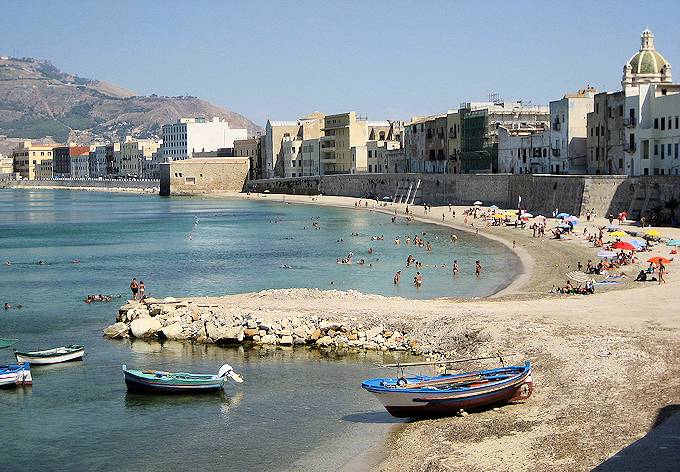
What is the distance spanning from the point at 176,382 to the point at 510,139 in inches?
2965

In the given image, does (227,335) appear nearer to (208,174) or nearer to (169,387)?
(169,387)

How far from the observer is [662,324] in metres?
32.1

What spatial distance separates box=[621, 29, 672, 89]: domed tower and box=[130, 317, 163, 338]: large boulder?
53162mm

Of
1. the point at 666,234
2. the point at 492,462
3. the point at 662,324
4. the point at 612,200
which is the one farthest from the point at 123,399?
the point at 612,200

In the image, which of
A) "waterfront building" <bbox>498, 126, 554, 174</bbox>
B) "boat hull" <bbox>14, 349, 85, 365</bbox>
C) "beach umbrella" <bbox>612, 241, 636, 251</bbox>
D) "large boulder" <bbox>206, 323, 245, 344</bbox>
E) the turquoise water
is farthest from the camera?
"waterfront building" <bbox>498, 126, 554, 174</bbox>

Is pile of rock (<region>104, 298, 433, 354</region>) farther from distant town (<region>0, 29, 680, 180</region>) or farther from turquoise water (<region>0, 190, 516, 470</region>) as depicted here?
distant town (<region>0, 29, 680, 180</region>)

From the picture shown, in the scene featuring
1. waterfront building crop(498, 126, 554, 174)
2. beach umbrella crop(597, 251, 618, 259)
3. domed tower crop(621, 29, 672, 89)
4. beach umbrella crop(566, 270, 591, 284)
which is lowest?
beach umbrella crop(566, 270, 591, 284)

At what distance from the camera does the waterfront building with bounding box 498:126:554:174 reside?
9306cm

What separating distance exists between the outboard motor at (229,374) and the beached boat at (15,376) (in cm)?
630

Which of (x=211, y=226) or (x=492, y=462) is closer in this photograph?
(x=492, y=462)

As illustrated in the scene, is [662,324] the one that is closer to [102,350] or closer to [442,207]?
[102,350]

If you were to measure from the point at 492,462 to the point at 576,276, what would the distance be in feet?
91.1

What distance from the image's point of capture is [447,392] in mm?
24875

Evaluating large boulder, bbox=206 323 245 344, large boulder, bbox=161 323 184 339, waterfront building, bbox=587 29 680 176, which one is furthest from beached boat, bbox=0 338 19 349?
waterfront building, bbox=587 29 680 176
